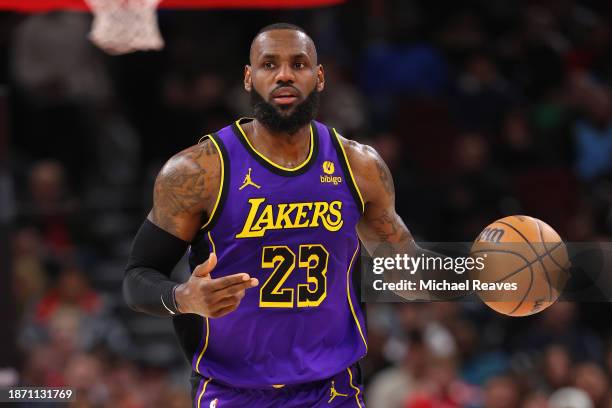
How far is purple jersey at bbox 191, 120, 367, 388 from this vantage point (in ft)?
16.7

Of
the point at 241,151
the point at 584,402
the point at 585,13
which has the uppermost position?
the point at 585,13

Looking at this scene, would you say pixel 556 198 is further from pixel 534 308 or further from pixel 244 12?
pixel 534 308

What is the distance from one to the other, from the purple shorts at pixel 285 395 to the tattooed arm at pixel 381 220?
0.64 meters

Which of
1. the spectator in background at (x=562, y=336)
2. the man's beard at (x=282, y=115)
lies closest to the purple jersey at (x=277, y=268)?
the man's beard at (x=282, y=115)

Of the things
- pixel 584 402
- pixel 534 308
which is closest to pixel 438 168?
pixel 584 402

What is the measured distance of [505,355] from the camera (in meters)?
10.4

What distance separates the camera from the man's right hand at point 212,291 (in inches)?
176

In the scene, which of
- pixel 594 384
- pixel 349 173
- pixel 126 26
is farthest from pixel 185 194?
pixel 594 384

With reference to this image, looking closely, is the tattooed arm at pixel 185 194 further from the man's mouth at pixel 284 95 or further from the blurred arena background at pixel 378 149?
the blurred arena background at pixel 378 149

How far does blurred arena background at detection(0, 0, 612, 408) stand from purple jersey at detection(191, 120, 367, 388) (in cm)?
432

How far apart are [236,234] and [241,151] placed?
407 millimetres

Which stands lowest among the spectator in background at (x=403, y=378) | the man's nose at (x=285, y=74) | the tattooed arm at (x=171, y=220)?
the spectator in background at (x=403, y=378)

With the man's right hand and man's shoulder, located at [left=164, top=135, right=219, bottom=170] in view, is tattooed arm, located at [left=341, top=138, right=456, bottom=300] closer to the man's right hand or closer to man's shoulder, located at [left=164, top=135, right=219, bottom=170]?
man's shoulder, located at [left=164, top=135, right=219, bottom=170]

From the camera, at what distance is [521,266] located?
18.0 feet
